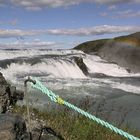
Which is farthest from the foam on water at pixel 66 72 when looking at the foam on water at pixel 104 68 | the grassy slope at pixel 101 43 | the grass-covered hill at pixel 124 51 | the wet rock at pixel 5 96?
the wet rock at pixel 5 96

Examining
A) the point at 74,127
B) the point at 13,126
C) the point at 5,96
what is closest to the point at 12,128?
the point at 13,126

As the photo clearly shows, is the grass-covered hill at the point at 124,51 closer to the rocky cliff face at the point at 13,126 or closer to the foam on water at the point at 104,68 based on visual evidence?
the foam on water at the point at 104,68

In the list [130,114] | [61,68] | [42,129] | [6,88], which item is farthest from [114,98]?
[42,129]

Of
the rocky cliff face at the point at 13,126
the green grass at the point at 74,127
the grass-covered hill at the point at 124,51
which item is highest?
the grass-covered hill at the point at 124,51

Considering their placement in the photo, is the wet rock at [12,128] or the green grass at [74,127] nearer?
the wet rock at [12,128]

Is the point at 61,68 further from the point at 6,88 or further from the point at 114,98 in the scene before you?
the point at 6,88

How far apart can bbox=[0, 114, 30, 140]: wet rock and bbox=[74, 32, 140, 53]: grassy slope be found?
27.8 metres

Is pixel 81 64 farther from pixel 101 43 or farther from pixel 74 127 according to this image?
pixel 74 127

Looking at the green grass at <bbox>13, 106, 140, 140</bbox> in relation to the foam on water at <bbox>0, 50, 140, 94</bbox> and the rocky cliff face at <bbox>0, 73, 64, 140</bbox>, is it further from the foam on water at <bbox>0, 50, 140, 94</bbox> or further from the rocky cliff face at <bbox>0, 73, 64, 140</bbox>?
the foam on water at <bbox>0, 50, 140, 94</bbox>

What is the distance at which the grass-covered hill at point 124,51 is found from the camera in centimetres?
3142

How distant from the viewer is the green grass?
7.18 metres

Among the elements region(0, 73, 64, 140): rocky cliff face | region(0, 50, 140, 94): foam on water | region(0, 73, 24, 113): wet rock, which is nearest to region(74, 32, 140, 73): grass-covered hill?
→ region(0, 50, 140, 94): foam on water

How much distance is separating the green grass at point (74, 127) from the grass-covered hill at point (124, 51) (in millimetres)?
22395

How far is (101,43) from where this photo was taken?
38344 mm
